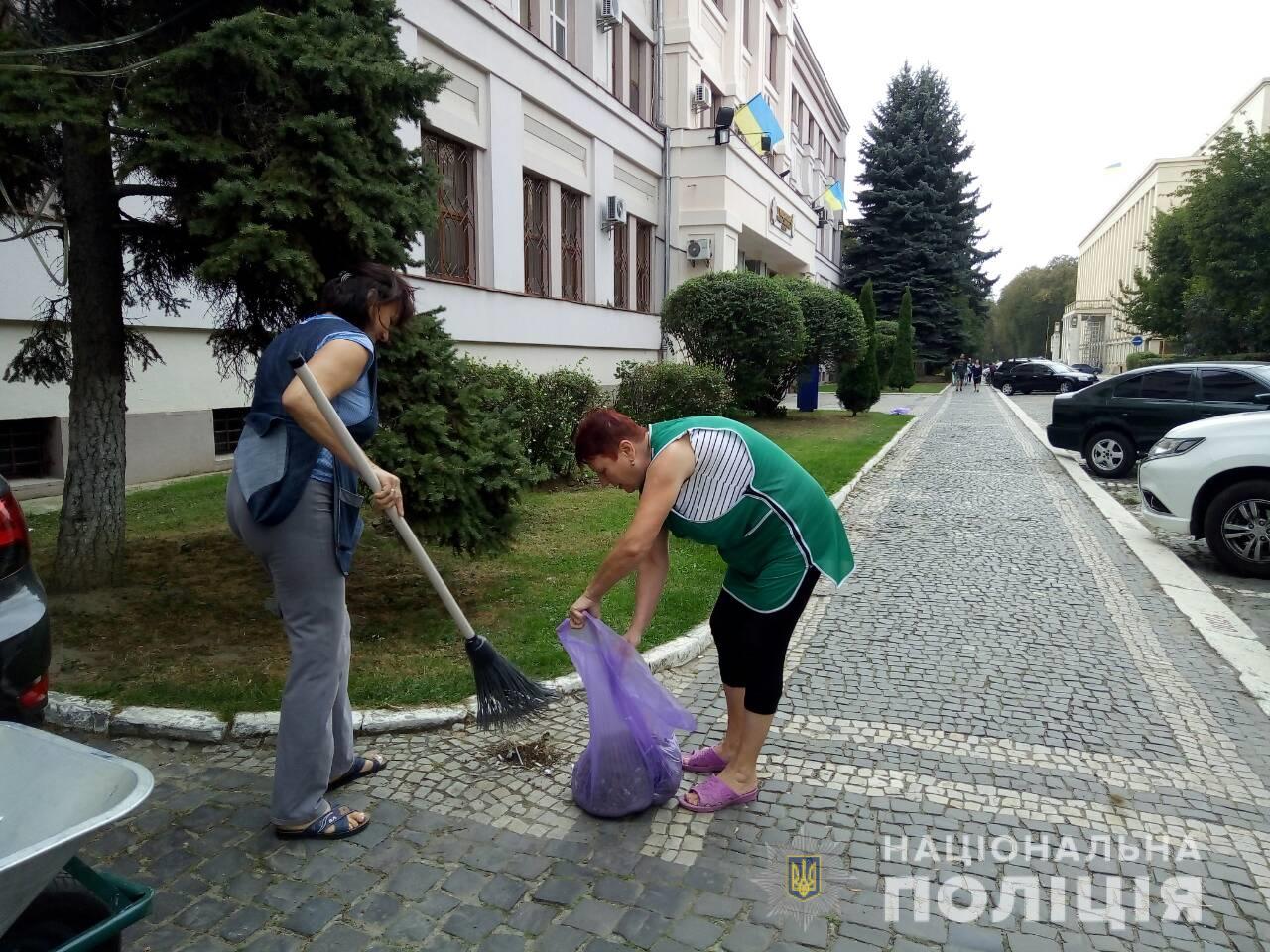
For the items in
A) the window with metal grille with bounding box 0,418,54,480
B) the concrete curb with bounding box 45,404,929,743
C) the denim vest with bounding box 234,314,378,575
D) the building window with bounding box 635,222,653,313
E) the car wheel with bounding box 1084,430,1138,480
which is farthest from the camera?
the building window with bounding box 635,222,653,313

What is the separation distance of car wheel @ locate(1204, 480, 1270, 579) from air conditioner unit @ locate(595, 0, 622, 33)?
Result: 1587 cm

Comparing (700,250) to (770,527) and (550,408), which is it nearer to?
(550,408)

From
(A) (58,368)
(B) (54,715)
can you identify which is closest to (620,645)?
(B) (54,715)

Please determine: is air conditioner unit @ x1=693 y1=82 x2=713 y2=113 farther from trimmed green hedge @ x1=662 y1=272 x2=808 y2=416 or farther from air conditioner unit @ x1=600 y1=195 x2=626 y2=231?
trimmed green hedge @ x1=662 y1=272 x2=808 y2=416

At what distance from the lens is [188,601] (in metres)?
5.46

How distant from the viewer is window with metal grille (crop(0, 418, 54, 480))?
9023 millimetres

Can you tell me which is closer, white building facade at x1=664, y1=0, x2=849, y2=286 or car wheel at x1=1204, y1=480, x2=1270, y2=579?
car wheel at x1=1204, y1=480, x2=1270, y2=579

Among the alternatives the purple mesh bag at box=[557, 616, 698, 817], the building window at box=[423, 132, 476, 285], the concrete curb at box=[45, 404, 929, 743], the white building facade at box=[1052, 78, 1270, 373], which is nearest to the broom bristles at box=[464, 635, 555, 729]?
the purple mesh bag at box=[557, 616, 698, 817]

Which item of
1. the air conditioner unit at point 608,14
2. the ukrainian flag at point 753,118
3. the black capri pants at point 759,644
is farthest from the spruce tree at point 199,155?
the ukrainian flag at point 753,118

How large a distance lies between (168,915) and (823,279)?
45.3 m

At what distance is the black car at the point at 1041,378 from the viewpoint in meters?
41.0

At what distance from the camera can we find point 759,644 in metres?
3.29

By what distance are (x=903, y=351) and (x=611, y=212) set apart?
2341cm

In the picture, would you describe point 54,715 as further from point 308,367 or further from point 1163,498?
point 1163,498
